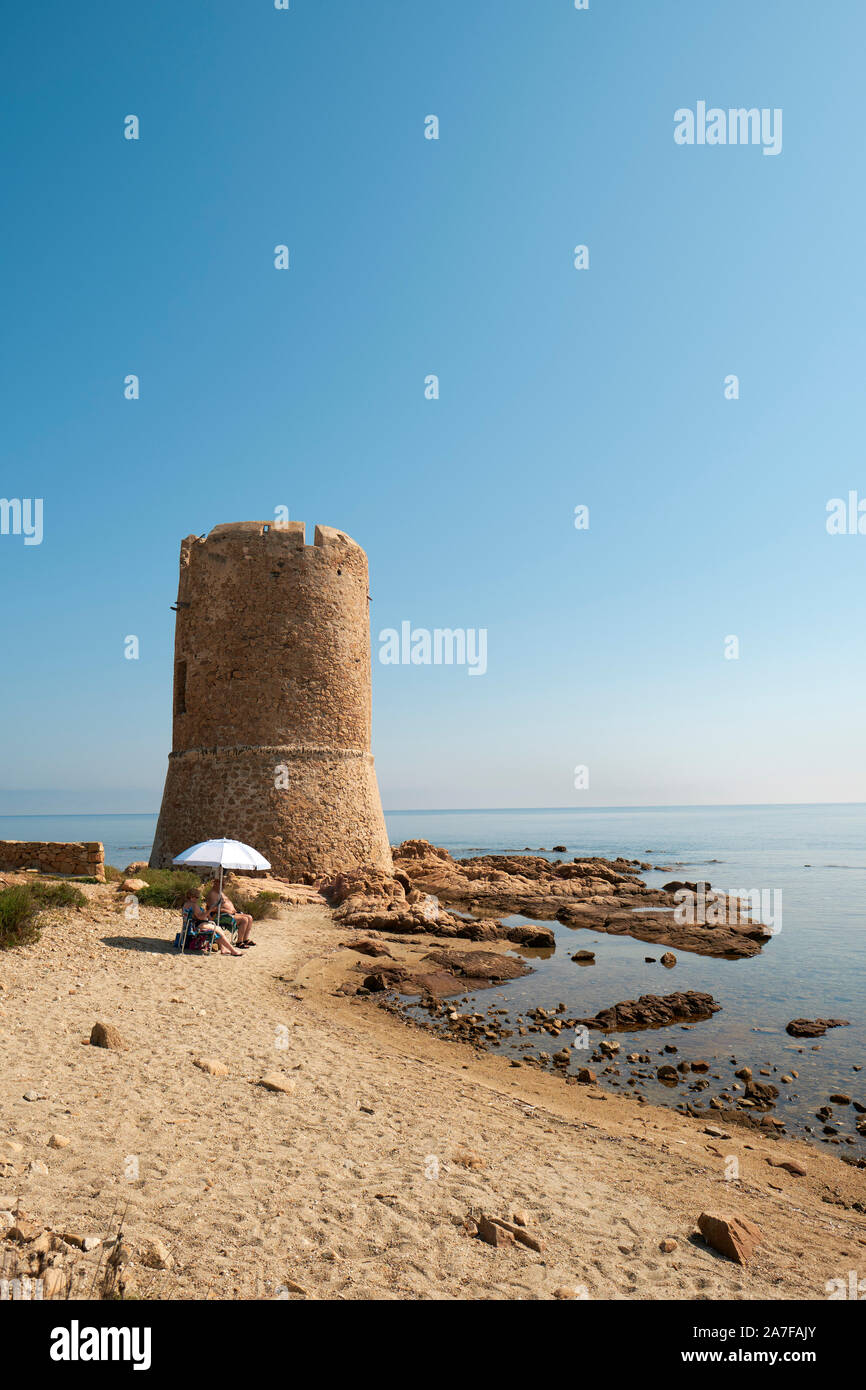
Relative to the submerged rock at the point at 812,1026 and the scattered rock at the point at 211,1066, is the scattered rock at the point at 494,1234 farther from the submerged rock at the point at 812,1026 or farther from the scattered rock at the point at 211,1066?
the submerged rock at the point at 812,1026

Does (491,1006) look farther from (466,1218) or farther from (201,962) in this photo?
(466,1218)

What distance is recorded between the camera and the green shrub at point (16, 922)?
30.2 ft

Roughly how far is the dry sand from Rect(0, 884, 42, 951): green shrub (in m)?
0.83

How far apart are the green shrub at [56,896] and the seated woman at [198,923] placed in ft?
6.80

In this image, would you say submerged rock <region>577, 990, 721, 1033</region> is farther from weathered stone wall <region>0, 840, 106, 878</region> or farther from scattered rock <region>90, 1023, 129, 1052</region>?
weathered stone wall <region>0, 840, 106, 878</region>

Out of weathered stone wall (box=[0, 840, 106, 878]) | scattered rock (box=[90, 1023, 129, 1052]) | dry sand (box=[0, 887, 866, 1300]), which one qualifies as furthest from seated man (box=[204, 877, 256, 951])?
Answer: scattered rock (box=[90, 1023, 129, 1052])

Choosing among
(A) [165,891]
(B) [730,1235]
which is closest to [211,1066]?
(B) [730,1235]

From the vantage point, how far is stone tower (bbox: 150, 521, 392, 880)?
17859 mm

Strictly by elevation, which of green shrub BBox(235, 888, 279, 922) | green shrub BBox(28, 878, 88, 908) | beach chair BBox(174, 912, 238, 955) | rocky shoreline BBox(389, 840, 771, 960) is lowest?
rocky shoreline BBox(389, 840, 771, 960)

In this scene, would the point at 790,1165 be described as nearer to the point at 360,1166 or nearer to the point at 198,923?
the point at 360,1166

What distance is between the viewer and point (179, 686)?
19688 mm

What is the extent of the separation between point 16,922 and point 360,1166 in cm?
692

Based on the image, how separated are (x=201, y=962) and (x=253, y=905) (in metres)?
4.14
